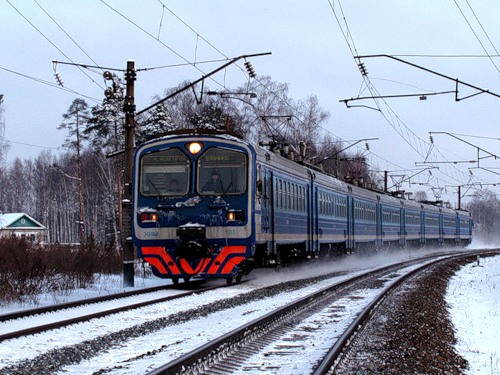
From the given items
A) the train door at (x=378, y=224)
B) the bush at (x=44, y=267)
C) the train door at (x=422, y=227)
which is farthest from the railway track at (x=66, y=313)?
the train door at (x=422, y=227)

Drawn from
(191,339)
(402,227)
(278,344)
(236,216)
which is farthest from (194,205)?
(402,227)

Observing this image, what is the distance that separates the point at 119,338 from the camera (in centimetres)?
920

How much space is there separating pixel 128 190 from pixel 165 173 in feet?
4.07

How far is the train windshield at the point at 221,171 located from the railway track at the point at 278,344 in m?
3.56

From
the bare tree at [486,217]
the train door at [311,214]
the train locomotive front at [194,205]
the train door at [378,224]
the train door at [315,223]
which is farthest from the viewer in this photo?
the bare tree at [486,217]

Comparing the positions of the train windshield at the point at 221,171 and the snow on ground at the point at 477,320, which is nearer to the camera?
the snow on ground at the point at 477,320

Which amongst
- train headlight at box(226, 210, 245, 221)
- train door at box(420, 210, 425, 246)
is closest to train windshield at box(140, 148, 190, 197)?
train headlight at box(226, 210, 245, 221)

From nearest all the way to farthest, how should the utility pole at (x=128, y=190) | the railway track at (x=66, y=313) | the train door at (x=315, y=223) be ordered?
the railway track at (x=66, y=313) < the utility pole at (x=128, y=190) < the train door at (x=315, y=223)

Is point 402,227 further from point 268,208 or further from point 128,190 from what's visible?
point 128,190

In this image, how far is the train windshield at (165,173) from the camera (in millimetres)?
16625

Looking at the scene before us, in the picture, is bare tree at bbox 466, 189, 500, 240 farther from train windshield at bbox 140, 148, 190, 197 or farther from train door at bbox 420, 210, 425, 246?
train windshield at bbox 140, 148, 190, 197

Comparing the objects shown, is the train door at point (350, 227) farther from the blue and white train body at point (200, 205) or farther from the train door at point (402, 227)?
the train door at point (402, 227)

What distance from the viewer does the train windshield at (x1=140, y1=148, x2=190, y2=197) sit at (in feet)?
54.5

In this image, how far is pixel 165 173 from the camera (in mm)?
16734
